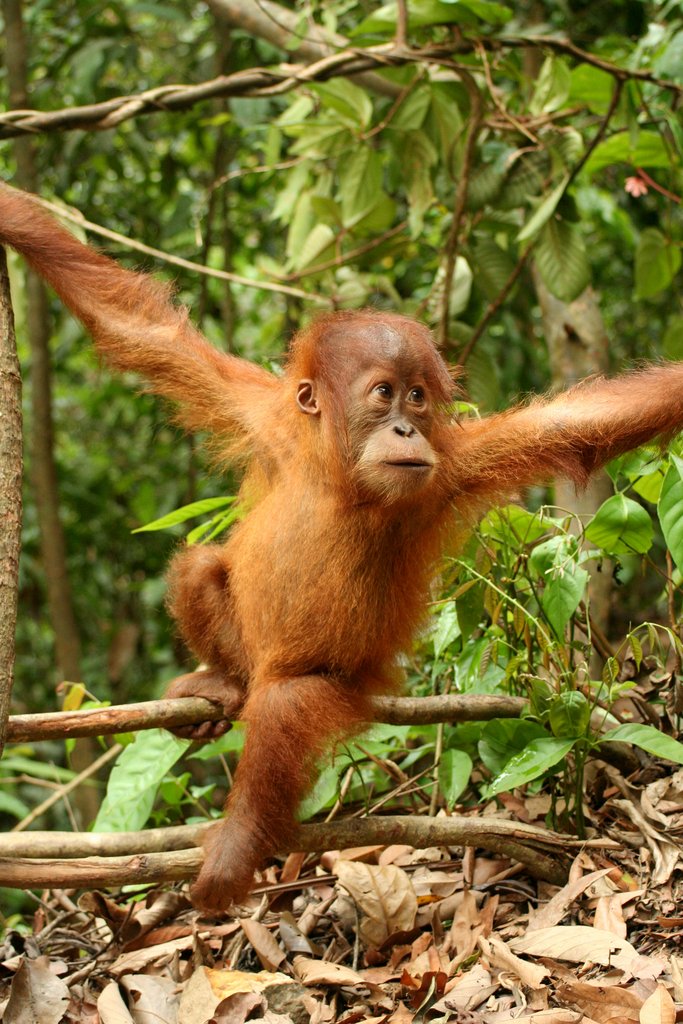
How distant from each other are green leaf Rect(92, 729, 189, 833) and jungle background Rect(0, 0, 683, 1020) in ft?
0.05

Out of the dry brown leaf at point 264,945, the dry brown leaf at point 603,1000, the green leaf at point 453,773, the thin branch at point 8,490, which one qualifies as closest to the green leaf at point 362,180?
the thin branch at point 8,490

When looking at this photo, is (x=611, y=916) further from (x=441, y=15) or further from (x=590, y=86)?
(x=590, y=86)

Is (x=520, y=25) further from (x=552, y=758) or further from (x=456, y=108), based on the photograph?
(x=552, y=758)

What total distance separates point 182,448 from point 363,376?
6173 millimetres

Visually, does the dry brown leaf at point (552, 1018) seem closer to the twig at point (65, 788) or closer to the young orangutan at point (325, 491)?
the young orangutan at point (325, 491)

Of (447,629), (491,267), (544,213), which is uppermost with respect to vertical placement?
(544,213)

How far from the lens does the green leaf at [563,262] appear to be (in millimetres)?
4844

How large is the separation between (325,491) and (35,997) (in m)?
1.74

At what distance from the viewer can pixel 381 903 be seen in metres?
3.35

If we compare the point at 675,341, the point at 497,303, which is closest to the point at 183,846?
the point at 497,303

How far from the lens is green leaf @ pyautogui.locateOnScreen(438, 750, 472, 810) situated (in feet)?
11.7

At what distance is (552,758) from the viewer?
127 inches

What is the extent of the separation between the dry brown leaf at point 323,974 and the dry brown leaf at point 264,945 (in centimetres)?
7

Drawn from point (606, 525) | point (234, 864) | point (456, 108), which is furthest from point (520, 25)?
point (234, 864)
